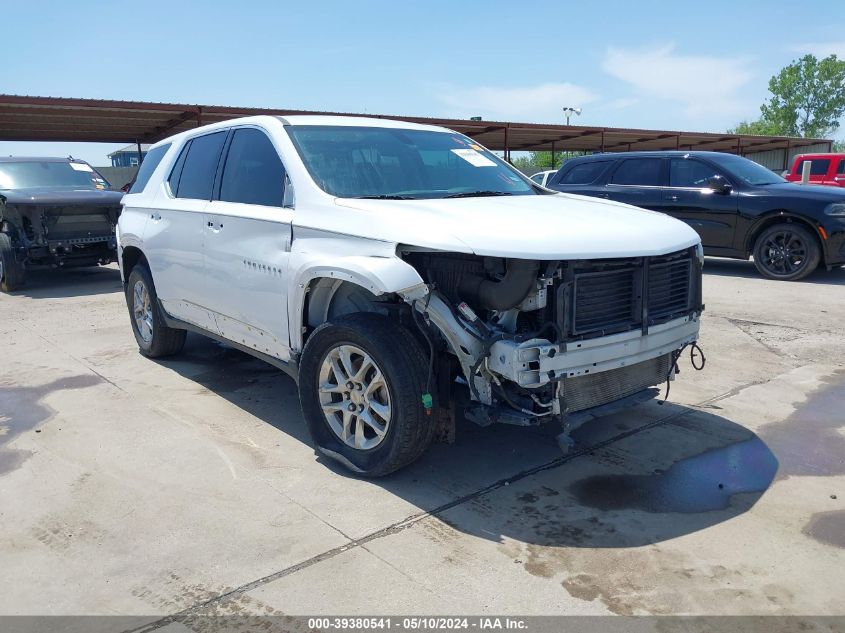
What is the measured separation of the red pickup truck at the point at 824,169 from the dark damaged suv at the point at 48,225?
15.2m

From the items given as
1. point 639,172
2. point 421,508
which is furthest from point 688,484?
point 639,172

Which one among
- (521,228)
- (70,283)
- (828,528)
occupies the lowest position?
(828,528)

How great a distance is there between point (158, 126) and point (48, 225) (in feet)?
30.0

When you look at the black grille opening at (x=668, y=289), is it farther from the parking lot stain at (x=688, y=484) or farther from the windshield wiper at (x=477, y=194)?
the windshield wiper at (x=477, y=194)

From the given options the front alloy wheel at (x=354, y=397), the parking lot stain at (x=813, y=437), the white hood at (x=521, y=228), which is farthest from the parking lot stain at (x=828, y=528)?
the front alloy wheel at (x=354, y=397)

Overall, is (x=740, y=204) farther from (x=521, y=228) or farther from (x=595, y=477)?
(x=521, y=228)

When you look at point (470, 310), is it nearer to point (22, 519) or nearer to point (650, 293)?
point (650, 293)

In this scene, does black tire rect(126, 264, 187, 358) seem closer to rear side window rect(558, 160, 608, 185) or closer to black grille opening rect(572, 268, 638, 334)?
black grille opening rect(572, 268, 638, 334)

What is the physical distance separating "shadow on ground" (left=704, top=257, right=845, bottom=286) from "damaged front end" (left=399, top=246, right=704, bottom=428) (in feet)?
24.5

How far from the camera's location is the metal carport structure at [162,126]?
14992mm

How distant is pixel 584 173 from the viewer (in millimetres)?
11750

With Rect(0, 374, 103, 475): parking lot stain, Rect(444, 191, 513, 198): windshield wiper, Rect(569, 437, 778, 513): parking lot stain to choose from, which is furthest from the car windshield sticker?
Rect(0, 374, 103, 475): parking lot stain

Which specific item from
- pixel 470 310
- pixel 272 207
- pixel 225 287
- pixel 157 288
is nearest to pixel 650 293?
pixel 470 310

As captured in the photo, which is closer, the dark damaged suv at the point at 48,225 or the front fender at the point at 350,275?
the front fender at the point at 350,275
